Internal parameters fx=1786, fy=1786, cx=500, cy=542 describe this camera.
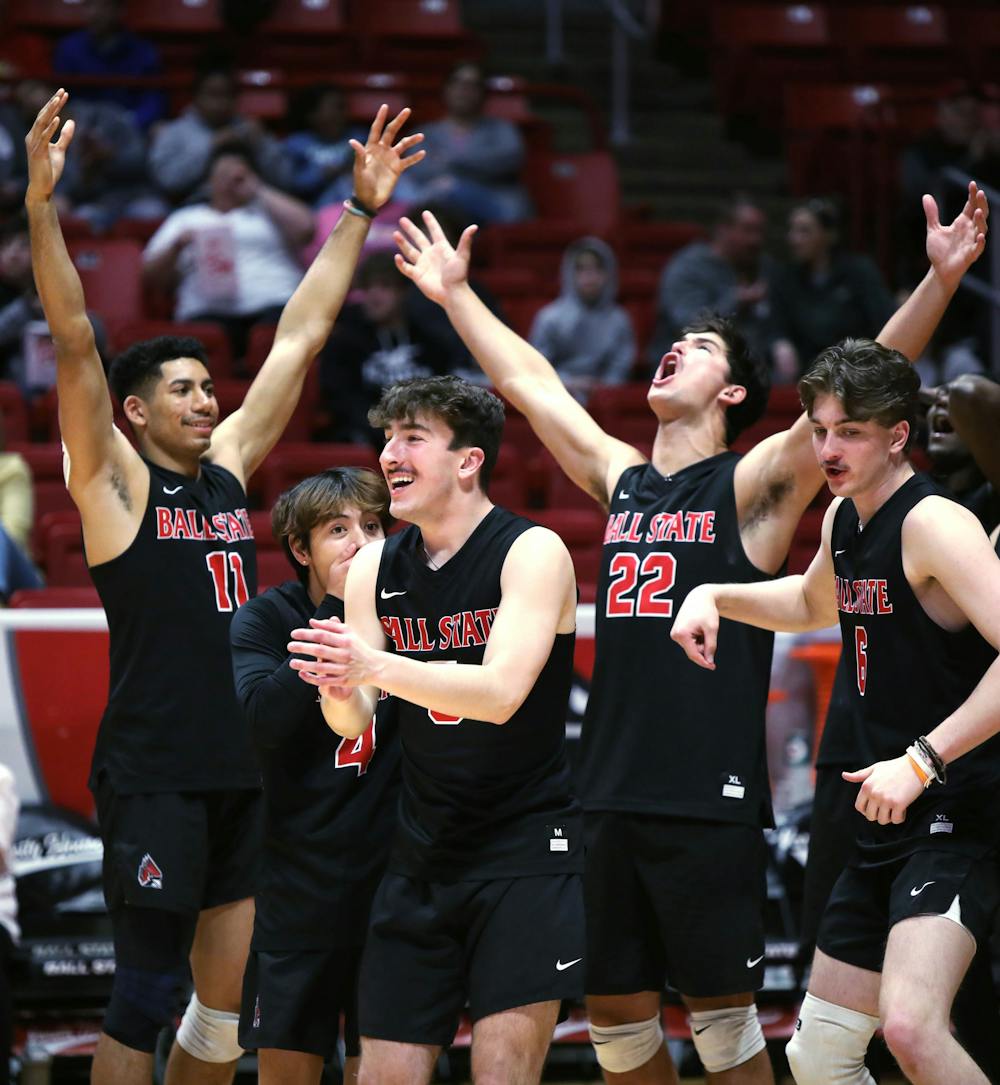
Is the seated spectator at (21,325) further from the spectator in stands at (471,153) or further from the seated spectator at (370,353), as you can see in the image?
the spectator in stands at (471,153)

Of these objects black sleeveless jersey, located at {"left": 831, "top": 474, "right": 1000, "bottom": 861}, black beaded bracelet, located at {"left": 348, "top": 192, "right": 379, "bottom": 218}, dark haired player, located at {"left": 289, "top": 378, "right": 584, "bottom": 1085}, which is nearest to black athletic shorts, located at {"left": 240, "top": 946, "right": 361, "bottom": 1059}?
dark haired player, located at {"left": 289, "top": 378, "right": 584, "bottom": 1085}

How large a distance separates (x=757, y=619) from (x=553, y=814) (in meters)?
0.76

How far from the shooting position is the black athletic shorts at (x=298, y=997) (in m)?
4.28

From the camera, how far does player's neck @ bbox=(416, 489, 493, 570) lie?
4.07 metres

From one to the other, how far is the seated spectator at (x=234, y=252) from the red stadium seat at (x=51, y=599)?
3388 mm

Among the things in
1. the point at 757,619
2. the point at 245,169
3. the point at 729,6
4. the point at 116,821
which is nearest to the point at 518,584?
the point at 757,619

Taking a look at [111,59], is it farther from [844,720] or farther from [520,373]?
[844,720]

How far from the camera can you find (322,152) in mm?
10562

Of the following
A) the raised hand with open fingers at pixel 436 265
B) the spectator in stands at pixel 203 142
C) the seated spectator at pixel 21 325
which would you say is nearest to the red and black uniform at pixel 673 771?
the raised hand with open fingers at pixel 436 265

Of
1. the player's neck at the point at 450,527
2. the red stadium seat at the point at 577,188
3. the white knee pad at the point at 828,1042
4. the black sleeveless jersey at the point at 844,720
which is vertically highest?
the red stadium seat at the point at 577,188

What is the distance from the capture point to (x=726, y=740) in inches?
184

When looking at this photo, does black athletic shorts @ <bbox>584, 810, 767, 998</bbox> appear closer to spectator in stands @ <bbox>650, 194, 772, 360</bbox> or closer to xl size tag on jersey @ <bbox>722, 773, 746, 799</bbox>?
xl size tag on jersey @ <bbox>722, 773, 746, 799</bbox>

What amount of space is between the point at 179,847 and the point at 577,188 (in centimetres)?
804

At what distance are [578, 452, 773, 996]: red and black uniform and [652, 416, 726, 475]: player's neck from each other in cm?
13
